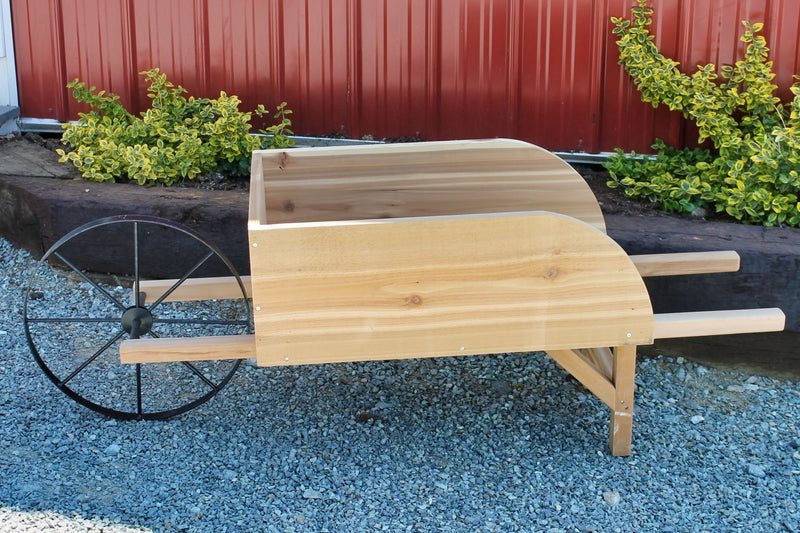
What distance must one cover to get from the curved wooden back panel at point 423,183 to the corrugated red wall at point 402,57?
135cm

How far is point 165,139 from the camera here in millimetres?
5031

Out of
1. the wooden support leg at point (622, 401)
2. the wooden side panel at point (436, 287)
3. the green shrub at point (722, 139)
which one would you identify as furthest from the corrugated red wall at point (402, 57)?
the wooden side panel at point (436, 287)

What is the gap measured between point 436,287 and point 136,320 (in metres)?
1.29

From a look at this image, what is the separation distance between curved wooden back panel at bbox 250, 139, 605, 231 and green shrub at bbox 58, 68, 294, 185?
1.28 m

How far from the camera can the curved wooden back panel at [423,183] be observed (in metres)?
3.77

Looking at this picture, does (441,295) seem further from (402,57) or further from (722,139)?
(402,57)

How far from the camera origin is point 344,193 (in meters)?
3.84

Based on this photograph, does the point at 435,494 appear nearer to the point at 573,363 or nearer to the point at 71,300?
the point at 573,363

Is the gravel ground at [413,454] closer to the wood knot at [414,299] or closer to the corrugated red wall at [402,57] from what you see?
the wood knot at [414,299]

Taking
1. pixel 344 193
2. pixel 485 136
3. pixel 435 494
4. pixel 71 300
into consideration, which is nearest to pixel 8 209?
pixel 71 300

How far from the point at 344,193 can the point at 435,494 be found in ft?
4.30

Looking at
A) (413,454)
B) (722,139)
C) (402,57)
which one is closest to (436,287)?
(413,454)

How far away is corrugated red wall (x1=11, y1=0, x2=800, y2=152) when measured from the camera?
488cm

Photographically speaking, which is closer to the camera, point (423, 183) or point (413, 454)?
point (413, 454)
